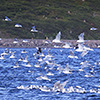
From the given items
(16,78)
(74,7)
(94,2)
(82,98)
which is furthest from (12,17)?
(82,98)

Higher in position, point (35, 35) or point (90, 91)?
point (35, 35)

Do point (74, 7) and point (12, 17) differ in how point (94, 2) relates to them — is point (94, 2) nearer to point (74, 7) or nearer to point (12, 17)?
point (74, 7)

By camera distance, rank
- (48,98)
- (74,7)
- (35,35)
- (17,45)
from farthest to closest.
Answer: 1. (74,7)
2. (35,35)
3. (17,45)
4. (48,98)

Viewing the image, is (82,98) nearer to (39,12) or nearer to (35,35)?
(35,35)

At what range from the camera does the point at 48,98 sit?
25.1 metres

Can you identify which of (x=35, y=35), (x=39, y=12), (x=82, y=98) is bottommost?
(x=82, y=98)

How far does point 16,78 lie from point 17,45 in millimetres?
69404

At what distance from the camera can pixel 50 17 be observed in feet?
496

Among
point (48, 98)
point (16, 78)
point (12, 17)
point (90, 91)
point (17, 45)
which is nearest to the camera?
point (48, 98)

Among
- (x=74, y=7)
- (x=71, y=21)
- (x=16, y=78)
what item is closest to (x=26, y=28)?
(x=71, y=21)

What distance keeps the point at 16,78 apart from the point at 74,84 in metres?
6.00

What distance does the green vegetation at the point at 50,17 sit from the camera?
128600 millimetres

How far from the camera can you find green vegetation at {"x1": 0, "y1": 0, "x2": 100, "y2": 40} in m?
129

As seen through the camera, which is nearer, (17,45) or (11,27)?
(17,45)
